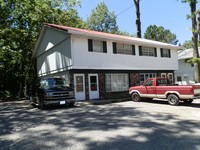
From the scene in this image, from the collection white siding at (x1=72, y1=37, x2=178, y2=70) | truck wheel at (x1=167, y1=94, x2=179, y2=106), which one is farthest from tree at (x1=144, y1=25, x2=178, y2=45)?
truck wheel at (x1=167, y1=94, x2=179, y2=106)

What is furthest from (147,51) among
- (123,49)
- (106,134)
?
(106,134)

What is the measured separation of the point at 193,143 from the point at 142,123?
2788 mm

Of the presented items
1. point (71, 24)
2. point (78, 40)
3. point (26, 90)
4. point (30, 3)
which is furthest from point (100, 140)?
point (71, 24)

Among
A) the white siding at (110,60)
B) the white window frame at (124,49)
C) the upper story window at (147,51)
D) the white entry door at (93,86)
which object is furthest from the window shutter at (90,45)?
the upper story window at (147,51)

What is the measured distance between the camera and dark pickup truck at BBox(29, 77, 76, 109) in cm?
1277

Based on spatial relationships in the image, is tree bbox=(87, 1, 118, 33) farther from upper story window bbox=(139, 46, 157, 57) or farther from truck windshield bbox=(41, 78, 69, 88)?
truck windshield bbox=(41, 78, 69, 88)

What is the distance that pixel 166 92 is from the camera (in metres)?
13.4

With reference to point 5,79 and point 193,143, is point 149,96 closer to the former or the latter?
point 193,143

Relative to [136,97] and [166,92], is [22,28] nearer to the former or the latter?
[136,97]

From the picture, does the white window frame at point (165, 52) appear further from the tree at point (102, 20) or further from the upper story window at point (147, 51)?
the tree at point (102, 20)

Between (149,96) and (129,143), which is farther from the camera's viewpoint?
(149,96)

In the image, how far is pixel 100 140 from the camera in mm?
6152

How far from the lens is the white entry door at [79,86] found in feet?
55.6

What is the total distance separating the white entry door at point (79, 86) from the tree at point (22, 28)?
1002 centimetres
